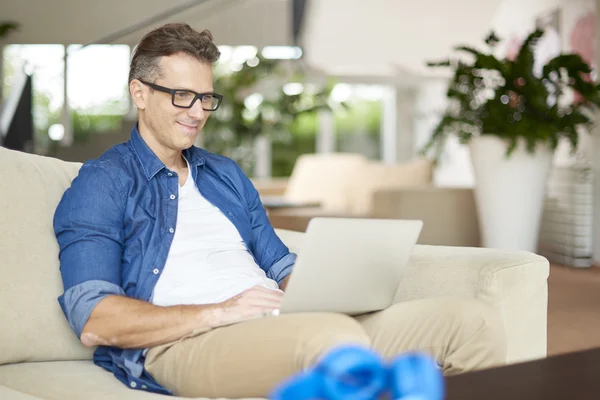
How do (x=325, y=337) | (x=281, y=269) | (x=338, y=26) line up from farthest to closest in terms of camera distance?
(x=338, y=26) < (x=281, y=269) < (x=325, y=337)

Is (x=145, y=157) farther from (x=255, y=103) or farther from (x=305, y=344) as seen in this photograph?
(x=255, y=103)

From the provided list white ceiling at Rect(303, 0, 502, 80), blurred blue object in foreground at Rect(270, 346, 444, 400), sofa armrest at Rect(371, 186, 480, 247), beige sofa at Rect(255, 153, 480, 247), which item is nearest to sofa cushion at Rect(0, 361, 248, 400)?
blurred blue object in foreground at Rect(270, 346, 444, 400)

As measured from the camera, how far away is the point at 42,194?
1.83 meters

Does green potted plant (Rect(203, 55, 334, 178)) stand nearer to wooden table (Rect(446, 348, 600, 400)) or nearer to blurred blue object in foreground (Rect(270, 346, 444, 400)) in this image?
wooden table (Rect(446, 348, 600, 400))

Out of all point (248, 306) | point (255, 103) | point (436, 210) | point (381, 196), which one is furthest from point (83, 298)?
point (255, 103)

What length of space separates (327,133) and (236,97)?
8.44ft

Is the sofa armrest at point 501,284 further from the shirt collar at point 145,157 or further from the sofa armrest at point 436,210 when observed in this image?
the sofa armrest at point 436,210

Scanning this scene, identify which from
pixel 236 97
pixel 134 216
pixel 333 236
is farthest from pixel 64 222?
pixel 236 97

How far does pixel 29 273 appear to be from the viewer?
173 cm

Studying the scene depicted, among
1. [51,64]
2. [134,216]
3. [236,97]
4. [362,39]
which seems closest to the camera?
[134,216]

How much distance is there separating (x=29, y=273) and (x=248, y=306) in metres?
0.52

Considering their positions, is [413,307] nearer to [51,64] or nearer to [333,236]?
[333,236]

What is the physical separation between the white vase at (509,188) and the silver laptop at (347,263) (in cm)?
328

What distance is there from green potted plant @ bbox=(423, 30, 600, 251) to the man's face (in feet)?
9.96
